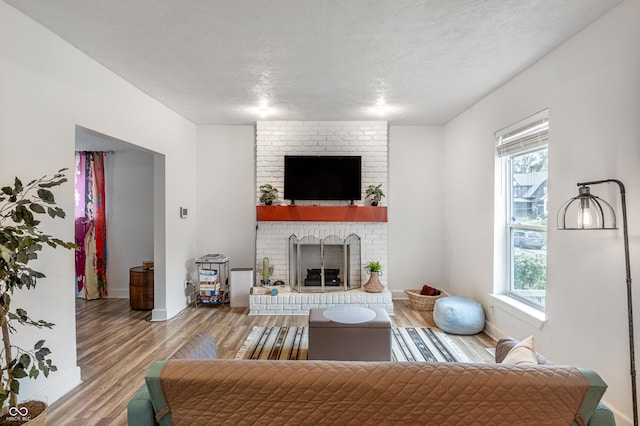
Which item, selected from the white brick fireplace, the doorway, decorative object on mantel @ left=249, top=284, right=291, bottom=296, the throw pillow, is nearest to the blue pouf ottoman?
the white brick fireplace

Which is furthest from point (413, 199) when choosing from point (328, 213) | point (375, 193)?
point (328, 213)

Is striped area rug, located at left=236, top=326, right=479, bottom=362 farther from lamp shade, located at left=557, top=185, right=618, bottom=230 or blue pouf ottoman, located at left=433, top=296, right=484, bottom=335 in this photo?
lamp shade, located at left=557, top=185, right=618, bottom=230

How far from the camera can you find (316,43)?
252 cm

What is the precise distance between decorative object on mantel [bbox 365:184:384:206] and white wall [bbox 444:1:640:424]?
186 centimetres

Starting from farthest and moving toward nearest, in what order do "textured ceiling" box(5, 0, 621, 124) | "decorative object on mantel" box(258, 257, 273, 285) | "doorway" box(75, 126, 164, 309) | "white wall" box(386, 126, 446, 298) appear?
"doorway" box(75, 126, 164, 309) < "white wall" box(386, 126, 446, 298) < "decorative object on mantel" box(258, 257, 273, 285) < "textured ceiling" box(5, 0, 621, 124)

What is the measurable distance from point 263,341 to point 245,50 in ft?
8.93

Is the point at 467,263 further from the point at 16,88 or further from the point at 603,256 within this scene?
the point at 16,88

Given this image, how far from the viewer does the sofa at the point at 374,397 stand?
1.15 meters

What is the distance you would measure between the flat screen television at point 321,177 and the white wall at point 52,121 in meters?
2.08

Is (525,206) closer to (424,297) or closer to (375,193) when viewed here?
(424,297)

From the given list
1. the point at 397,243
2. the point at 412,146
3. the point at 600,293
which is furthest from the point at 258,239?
the point at 600,293

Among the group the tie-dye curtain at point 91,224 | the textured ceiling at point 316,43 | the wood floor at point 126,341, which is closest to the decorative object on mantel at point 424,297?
the wood floor at point 126,341

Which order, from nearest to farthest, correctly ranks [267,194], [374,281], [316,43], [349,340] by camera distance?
[316,43] → [349,340] → [374,281] → [267,194]

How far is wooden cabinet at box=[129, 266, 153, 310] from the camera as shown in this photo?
14.8 feet
